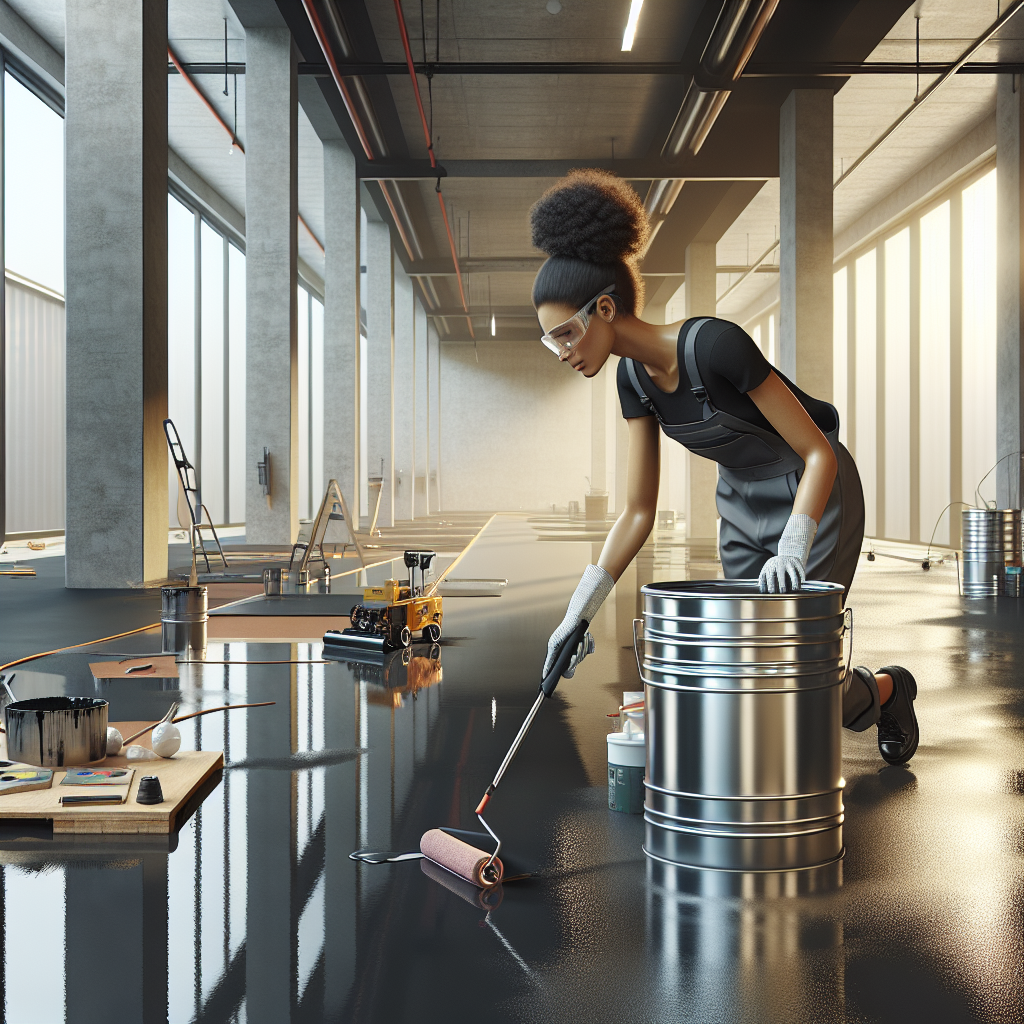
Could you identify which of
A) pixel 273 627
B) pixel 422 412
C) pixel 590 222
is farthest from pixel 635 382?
pixel 422 412

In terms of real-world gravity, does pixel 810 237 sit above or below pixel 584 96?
below

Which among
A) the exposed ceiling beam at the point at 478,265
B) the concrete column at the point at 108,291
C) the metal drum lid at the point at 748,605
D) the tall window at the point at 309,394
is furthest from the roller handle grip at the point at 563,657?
the tall window at the point at 309,394

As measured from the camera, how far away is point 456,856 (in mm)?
2115

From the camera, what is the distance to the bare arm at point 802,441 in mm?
2350

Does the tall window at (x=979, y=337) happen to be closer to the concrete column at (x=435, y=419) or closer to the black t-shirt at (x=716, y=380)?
the black t-shirt at (x=716, y=380)

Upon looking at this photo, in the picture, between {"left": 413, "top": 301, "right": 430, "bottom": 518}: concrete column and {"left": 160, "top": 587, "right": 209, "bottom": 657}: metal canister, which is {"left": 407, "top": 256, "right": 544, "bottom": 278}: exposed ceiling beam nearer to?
{"left": 413, "top": 301, "right": 430, "bottom": 518}: concrete column

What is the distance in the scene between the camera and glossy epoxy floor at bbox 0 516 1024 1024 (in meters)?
1.59

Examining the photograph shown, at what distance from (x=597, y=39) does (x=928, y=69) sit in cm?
393

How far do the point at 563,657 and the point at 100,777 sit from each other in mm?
1296

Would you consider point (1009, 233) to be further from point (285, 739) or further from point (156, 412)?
point (285, 739)

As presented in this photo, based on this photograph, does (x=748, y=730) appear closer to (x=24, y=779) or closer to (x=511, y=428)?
(x=24, y=779)

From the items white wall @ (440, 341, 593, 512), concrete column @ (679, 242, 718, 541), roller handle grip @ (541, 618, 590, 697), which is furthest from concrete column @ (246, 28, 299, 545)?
white wall @ (440, 341, 593, 512)

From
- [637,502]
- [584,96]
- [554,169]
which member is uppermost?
[584,96]

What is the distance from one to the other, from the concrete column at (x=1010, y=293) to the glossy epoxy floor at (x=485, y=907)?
401 inches
